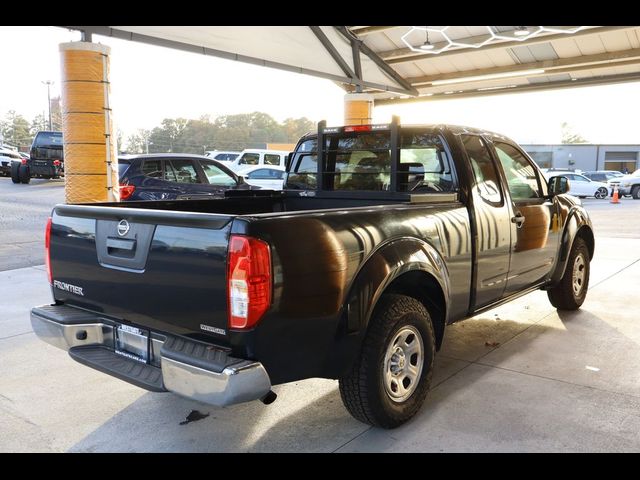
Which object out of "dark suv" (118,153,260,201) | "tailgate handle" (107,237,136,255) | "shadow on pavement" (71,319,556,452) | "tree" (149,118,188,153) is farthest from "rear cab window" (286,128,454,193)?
"tree" (149,118,188,153)

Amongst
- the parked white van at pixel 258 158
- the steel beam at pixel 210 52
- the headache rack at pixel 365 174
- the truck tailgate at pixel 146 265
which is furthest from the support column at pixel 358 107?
the truck tailgate at pixel 146 265

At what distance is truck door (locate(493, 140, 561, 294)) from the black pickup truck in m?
0.04

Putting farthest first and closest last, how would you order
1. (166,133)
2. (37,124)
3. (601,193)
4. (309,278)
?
(37,124) → (166,133) → (601,193) → (309,278)

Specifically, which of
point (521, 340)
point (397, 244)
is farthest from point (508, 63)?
point (397, 244)

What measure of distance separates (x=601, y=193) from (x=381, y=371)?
3004 cm

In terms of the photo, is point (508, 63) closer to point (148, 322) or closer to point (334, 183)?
point (334, 183)

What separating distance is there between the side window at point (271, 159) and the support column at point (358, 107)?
16.4ft

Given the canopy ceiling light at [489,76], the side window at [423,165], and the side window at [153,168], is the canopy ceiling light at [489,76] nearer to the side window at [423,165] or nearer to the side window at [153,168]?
the side window at [153,168]

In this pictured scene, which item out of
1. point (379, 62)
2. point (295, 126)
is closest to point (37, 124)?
point (295, 126)

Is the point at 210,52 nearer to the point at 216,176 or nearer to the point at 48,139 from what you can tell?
the point at 216,176

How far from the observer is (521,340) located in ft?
16.0

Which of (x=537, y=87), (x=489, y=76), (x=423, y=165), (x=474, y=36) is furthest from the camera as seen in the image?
(x=537, y=87)

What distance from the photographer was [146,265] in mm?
2742

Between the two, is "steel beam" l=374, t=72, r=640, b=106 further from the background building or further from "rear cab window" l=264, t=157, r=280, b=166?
the background building
